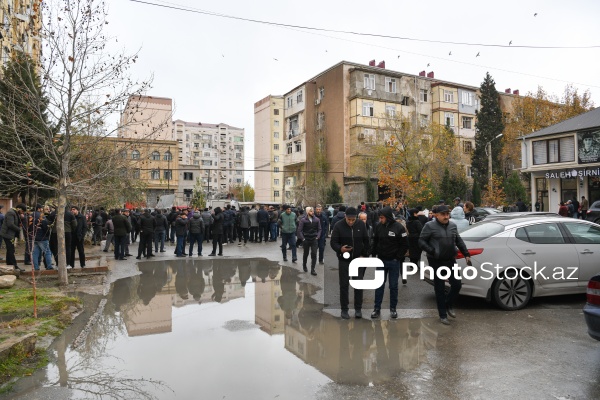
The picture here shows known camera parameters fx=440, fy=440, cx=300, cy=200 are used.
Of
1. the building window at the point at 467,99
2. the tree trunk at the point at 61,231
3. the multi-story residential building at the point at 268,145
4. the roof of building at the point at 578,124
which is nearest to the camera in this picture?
Result: the tree trunk at the point at 61,231

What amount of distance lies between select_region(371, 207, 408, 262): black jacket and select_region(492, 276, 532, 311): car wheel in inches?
70.3

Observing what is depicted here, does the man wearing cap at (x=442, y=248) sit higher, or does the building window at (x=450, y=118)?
the building window at (x=450, y=118)

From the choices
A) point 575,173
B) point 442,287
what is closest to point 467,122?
point 575,173

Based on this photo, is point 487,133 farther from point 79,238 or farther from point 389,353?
point 389,353

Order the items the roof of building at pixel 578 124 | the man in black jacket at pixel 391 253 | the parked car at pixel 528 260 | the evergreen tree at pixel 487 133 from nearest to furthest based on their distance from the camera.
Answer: the man in black jacket at pixel 391 253 → the parked car at pixel 528 260 → the roof of building at pixel 578 124 → the evergreen tree at pixel 487 133

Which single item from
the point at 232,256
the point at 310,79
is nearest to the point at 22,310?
the point at 232,256

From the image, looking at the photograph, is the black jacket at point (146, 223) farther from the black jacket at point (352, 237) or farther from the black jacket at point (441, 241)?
the black jacket at point (441, 241)

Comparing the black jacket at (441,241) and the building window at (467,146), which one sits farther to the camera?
the building window at (467,146)

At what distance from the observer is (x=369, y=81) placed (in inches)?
1788

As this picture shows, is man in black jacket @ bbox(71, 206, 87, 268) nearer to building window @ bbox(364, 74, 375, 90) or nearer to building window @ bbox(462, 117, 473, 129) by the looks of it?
building window @ bbox(364, 74, 375, 90)

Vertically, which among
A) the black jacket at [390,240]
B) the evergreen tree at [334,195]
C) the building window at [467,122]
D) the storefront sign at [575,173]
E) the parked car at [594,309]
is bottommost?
the parked car at [594,309]

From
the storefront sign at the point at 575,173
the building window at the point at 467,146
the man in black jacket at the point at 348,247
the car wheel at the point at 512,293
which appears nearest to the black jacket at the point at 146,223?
the man in black jacket at the point at 348,247

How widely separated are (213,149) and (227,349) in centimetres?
11215

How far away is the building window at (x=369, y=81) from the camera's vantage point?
45.2 metres
